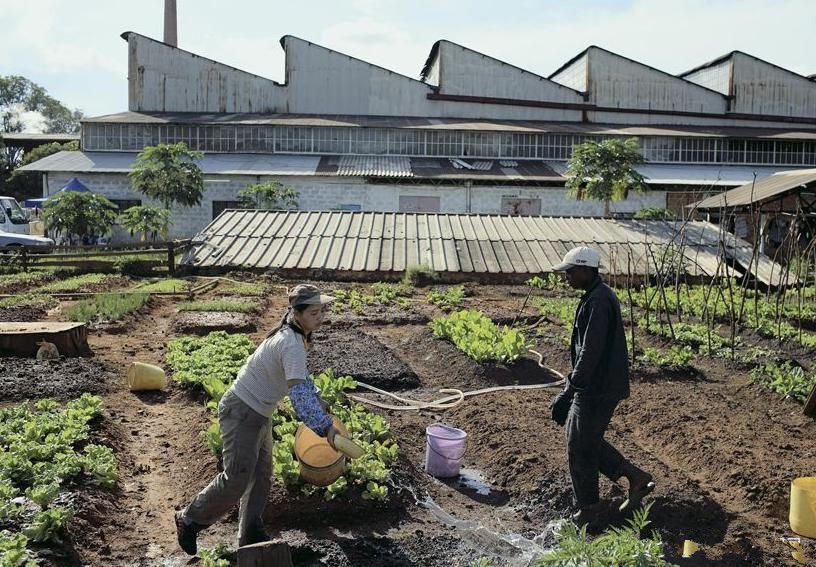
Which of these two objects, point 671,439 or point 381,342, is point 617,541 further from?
point 381,342

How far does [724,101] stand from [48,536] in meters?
37.2

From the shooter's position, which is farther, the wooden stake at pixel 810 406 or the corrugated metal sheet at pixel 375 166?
the corrugated metal sheet at pixel 375 166

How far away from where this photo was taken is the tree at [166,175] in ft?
76.1

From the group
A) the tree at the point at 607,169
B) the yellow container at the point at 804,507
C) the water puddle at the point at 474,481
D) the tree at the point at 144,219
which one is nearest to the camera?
the yellow container at the point at 804,507

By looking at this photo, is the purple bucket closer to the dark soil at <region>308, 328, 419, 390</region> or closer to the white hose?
the white hose

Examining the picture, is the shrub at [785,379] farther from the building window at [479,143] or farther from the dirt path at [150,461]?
the building window at [479,143]

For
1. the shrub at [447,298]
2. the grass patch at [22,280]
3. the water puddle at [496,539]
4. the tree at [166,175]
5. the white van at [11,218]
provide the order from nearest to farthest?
the water puddle at [496,539]
the shrub at [447,298]
the grass patch at [22,280]
the tree at [166,175]
the white van at [11,218]

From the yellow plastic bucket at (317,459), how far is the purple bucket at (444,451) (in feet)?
3.82

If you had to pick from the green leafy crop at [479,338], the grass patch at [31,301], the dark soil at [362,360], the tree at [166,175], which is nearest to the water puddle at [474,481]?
the dark soil at [362,360]

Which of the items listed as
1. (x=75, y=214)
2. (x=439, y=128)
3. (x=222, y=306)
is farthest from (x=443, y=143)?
(x=222, y=306)

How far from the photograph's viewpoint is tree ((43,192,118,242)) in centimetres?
1986

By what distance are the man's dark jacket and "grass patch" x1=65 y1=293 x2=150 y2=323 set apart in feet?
27.7

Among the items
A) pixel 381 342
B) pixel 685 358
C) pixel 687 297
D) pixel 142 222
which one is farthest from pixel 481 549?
pixel 142 222

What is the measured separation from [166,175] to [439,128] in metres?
11.9
